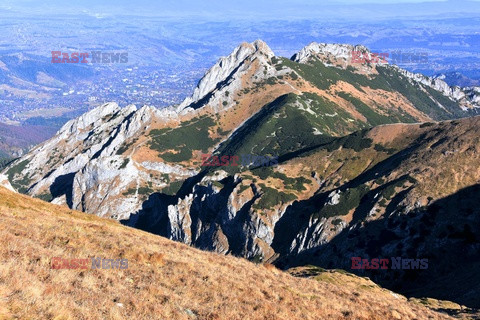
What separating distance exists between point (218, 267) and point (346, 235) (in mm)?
75131

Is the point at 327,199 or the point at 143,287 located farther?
the point at 327,199

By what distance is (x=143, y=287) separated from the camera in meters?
22.9

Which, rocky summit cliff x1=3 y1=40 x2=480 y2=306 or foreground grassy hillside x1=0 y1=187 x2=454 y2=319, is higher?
foreground grassy hillside x1=0 y1=187 x2=454 y2=319

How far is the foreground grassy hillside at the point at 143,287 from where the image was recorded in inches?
701

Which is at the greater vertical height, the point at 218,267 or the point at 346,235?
the point at 218,267

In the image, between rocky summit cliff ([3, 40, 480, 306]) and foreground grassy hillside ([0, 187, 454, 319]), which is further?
rocky summit cliff ([3, 40, 480, 306])

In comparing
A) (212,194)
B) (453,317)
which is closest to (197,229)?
(212,194)

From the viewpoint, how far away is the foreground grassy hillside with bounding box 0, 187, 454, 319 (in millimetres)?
17812

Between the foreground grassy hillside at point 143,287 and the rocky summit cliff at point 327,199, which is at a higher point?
the foreground grassy hillside at point 143,287

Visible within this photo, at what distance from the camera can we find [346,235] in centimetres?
9969

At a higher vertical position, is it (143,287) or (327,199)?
(143,287)

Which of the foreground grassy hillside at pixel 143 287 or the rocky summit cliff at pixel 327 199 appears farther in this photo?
the rocky summit cliff at pixel 327 199

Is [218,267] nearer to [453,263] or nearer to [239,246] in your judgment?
[453,263]

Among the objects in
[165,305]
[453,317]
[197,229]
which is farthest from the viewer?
[197,229]
